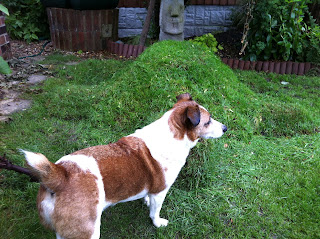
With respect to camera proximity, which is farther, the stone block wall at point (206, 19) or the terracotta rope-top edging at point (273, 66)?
the stone block wall at point (206, 19)

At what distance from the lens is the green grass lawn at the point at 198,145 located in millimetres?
2906

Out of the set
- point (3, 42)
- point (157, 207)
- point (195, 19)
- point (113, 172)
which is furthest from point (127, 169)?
point (195, 19)

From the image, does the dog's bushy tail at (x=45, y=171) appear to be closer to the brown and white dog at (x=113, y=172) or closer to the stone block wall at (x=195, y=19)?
the brown and white dog at (x=113, y=172)

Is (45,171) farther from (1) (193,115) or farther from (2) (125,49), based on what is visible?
(2) (125,49)

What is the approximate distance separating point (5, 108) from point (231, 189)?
12.3ft

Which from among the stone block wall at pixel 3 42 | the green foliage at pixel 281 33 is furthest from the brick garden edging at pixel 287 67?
the stone block wall at pixel 3 42

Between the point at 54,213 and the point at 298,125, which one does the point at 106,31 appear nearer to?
the point at 298,125

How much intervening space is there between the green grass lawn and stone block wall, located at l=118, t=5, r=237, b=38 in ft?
12.4

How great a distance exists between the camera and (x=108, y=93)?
15.3 feet

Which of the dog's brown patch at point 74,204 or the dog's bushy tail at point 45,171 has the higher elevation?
the dog's bushy tail at point 45,171

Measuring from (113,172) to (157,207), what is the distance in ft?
2.54

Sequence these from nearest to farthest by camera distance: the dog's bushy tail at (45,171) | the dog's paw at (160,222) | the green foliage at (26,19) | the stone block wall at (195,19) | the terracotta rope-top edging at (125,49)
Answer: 1. the dog's bushy tail at (45,171)
2. the dog's paw at (160,222)
3. the terracotta rope-top edging at (125,49)
4. the green foliage at (26,19)
5. the stone block wall at (195,19)

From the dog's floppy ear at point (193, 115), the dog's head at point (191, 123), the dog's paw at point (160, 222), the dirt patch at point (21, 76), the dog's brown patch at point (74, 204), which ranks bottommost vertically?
the dog's paw at point (160, 222)

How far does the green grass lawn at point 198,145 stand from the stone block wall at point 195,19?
12.4ft
